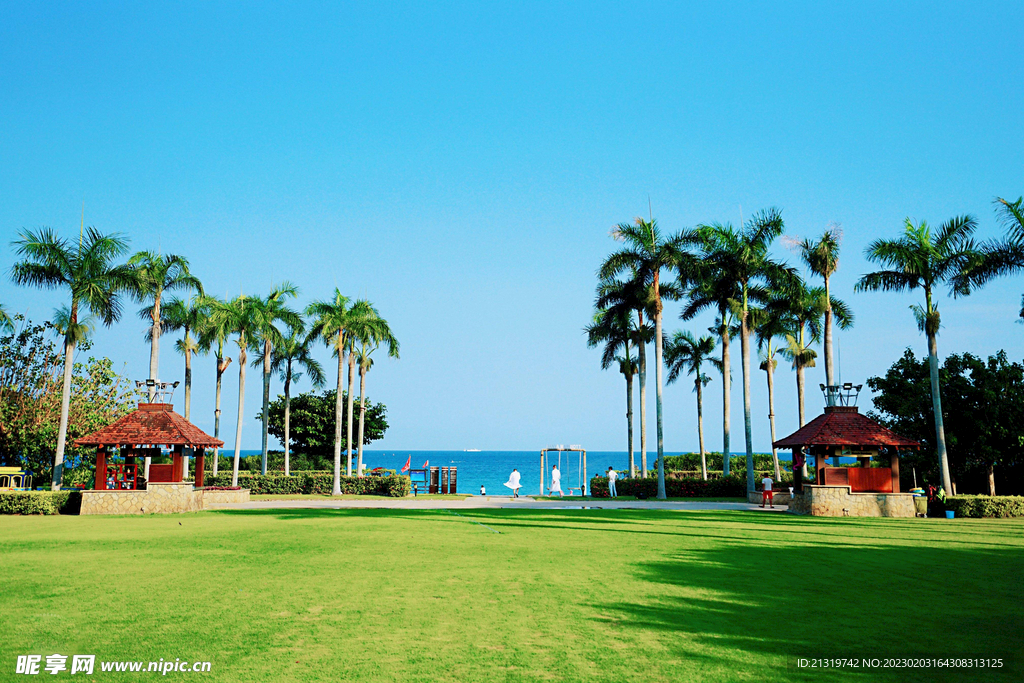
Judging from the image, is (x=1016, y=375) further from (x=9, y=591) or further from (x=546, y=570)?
(x=9, y=591)

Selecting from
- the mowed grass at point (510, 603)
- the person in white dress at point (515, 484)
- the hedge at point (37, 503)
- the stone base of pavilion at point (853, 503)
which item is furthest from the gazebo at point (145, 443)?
the stone base of pavilion at point (853, 503)

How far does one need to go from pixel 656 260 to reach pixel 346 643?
33062 mm

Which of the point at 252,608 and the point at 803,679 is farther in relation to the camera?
the point at 252,608

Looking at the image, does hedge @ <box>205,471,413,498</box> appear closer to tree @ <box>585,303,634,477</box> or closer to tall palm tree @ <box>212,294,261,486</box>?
tall palm tree @ <box>212,294,261,486</box>

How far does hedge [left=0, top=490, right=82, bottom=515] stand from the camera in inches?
1066

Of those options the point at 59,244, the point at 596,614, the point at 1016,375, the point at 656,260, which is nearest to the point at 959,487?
the point at 1016,375

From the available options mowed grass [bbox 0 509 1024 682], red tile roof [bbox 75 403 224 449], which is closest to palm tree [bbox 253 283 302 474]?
red tile roof [bbox 75 403 224 449]

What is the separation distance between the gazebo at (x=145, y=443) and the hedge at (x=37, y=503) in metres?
1.22

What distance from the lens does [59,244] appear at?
103 feet

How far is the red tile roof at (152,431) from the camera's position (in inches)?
1151

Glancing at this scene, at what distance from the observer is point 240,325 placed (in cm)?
4400

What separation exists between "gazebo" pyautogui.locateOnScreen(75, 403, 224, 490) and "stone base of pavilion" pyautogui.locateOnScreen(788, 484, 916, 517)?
25.9 m

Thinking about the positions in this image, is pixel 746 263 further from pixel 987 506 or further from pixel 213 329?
pixel 213 329

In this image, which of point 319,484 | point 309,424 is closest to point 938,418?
point 319,484
